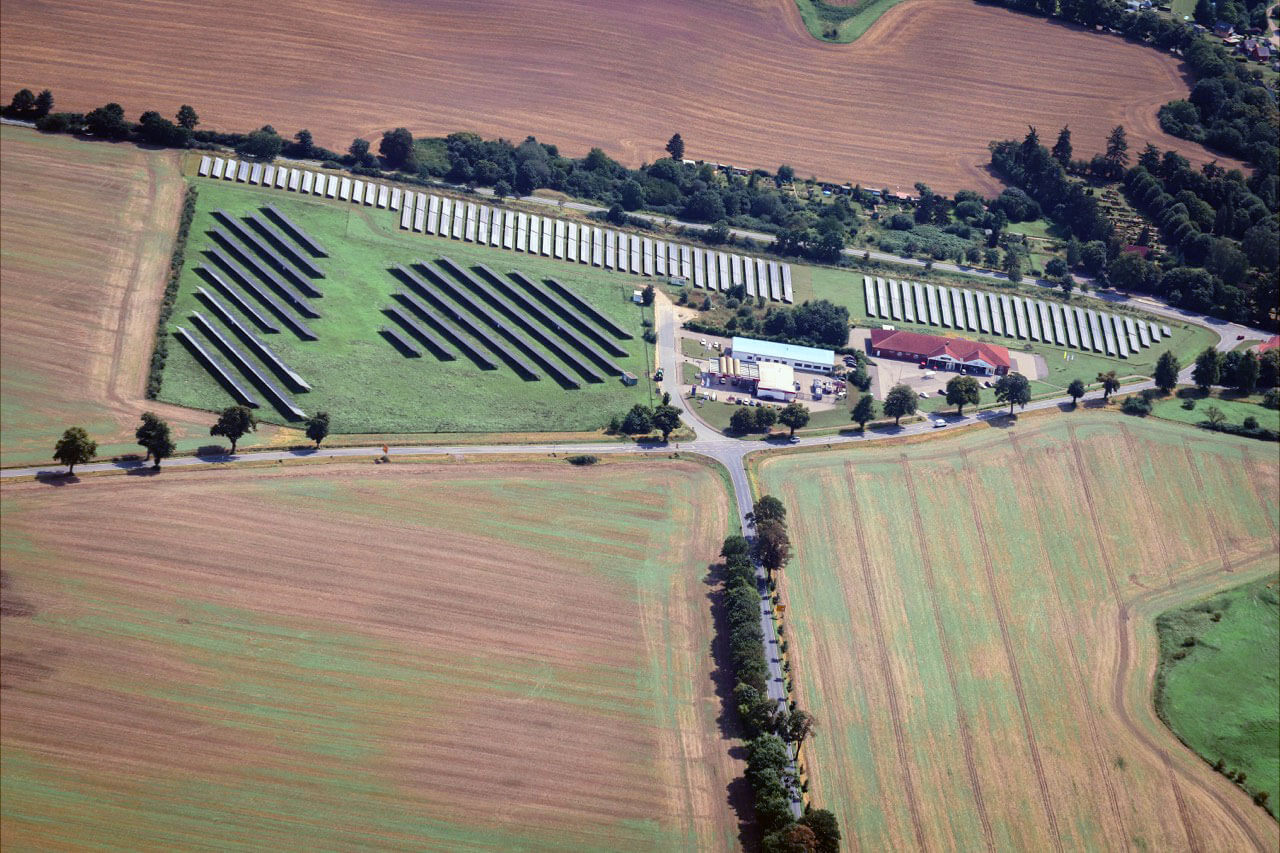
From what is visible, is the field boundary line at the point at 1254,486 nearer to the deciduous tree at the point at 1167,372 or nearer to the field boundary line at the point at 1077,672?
the deciduous tree at the point at 1167,372

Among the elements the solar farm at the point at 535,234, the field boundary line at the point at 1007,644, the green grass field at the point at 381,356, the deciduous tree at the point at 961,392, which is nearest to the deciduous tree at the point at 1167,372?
the deciduous tree at the point at 961,392

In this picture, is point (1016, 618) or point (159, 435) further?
point (1016, 618)

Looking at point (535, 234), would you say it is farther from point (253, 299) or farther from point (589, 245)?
point (253, 299)

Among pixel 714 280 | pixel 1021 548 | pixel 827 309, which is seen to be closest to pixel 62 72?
pixel 714 280

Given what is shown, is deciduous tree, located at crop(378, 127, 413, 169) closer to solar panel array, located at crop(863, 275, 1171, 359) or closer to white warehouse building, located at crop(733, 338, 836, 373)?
white warehouse building, located at crop(733, 338, 836, 373)

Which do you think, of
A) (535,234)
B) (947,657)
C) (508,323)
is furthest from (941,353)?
(947,657)

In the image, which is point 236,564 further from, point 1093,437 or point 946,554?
point 1093,437

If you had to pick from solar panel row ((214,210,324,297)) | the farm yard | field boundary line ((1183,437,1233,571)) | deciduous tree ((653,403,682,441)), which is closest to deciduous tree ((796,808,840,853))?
the farm yard
